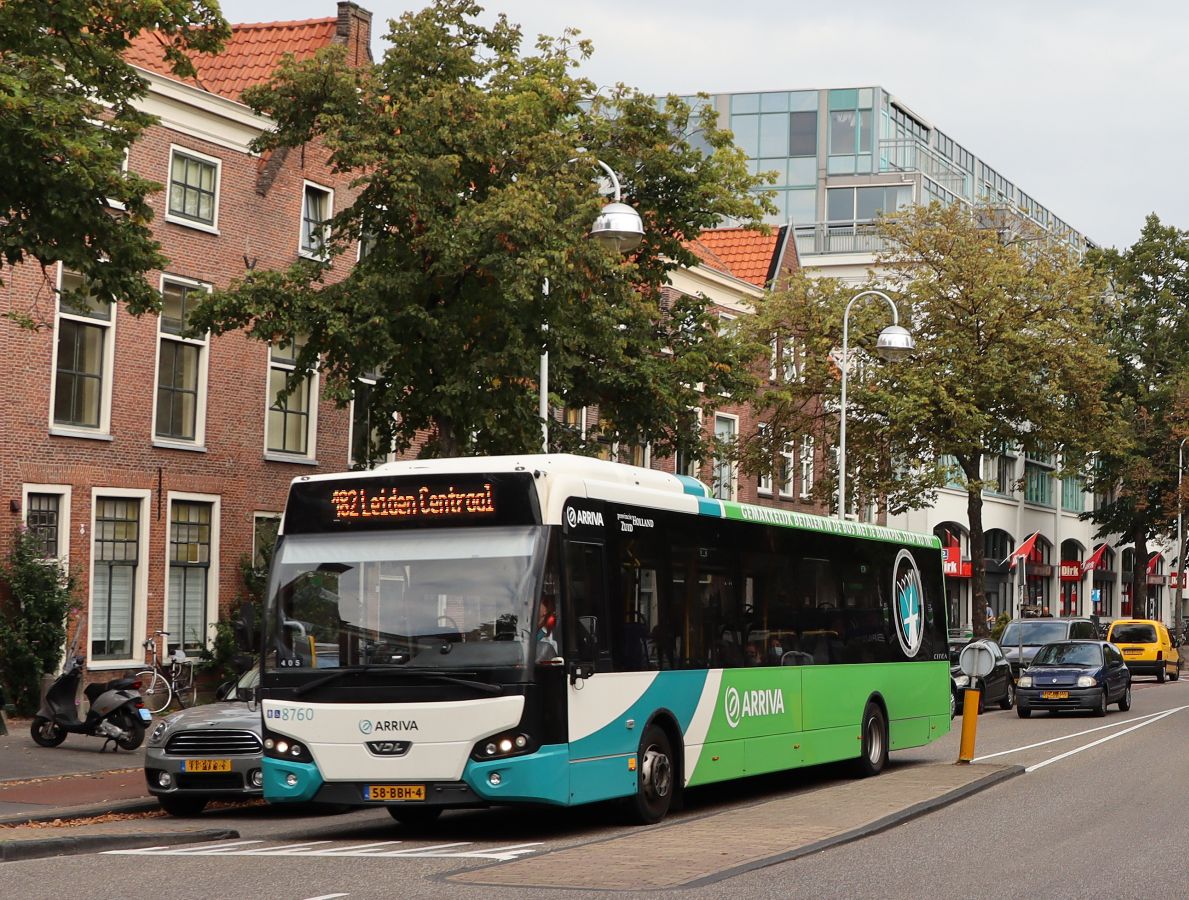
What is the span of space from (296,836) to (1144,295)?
62.6m

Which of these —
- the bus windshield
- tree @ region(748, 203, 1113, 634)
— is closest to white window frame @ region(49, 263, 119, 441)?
the bus windshield

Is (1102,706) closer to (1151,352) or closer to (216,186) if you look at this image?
(216,186)

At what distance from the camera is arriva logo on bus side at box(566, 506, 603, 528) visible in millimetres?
13445

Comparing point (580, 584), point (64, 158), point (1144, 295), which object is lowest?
point (580, 584)

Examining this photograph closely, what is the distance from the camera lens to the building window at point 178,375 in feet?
93.5

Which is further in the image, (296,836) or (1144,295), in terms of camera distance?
(1144,295)

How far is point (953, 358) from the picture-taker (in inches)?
1613

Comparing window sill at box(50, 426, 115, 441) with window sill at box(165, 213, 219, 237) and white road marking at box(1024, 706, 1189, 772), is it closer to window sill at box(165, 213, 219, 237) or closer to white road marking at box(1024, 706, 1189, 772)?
window sill at box(165, 213, 219, 237)

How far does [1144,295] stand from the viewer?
70938mm

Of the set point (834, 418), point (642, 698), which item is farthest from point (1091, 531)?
point (642, 698)

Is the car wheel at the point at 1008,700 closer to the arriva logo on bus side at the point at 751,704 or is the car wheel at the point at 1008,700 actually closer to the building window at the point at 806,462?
the building window at the point at 806,462

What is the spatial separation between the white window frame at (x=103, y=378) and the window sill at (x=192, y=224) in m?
1.85

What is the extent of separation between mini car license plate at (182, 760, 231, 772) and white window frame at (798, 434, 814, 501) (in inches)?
1121

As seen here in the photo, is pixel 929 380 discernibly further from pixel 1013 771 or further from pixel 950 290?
pixel 1013 771
